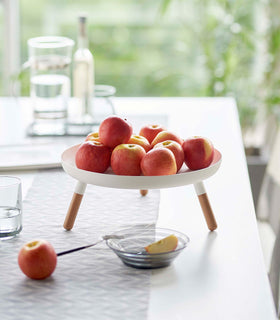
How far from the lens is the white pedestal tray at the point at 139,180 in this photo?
3.75 feet

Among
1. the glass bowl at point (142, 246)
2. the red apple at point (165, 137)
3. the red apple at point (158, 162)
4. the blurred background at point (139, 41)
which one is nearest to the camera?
the glass bowl at point (142, 246)

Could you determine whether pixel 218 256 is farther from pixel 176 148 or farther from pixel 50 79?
pixel 50 79

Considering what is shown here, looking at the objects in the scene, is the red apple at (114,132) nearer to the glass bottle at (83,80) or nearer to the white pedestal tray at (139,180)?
the white pedestal tray at (139,180)

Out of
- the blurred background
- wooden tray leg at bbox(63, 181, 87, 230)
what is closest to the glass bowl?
wooden tray leg at bbox(63, 181, 87, 230)

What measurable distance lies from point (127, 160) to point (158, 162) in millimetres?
59

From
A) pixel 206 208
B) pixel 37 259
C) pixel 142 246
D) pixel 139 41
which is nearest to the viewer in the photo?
pixel 37 259

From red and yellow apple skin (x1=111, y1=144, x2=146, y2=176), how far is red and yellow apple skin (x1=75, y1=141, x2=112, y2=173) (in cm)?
2

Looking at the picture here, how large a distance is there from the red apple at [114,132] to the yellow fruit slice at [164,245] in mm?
229

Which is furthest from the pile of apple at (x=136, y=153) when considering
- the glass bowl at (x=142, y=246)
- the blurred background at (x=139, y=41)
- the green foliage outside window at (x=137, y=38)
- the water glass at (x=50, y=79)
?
the green foliage outside window at (x=137, y=38)

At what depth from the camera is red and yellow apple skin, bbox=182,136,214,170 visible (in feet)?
3.97

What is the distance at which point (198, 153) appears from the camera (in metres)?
1.21

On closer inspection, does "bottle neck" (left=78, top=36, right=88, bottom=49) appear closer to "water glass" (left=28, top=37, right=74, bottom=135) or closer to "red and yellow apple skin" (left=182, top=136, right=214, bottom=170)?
"water glass" (left=28, top=37, right=74, bottom=135)

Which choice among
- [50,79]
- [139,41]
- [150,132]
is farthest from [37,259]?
[139,41]

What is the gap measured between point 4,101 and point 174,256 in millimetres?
1501
